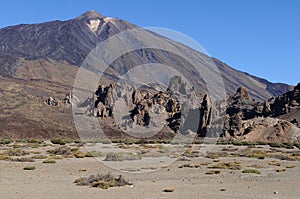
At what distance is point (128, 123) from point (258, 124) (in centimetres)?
3138

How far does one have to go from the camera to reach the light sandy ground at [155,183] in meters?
14.9

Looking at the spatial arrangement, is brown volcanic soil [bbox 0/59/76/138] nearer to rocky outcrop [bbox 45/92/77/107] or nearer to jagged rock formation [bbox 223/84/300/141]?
rocky outcrop [bbox 45/92/77/107]

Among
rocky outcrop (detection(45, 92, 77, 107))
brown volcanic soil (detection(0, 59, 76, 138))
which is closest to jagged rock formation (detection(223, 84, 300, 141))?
brown volcanic soil (detection(0, 59, 76, 138))

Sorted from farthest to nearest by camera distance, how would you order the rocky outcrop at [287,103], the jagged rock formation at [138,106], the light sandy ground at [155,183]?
the jagged rock formation at [138,106] → the rocky outcrop at [287,103] → the light sandy ground at [155,183]

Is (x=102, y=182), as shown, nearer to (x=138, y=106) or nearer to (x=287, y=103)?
(x=287, y=103)

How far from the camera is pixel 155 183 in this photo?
17766mm

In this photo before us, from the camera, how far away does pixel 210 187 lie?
16766mm

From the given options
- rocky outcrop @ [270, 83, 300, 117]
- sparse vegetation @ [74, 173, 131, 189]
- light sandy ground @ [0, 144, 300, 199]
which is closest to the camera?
light sandy ground @ [0, 144, 300, 199]

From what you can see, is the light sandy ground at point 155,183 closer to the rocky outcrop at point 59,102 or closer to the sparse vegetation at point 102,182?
the sparse vegetation at point 102,182

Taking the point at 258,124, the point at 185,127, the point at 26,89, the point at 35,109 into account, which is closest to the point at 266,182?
the point at 258,124

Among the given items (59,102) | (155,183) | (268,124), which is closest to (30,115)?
(59,102)

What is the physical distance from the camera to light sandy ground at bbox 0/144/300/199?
587 inches

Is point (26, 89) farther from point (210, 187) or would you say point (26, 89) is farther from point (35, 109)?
point (210, 187)

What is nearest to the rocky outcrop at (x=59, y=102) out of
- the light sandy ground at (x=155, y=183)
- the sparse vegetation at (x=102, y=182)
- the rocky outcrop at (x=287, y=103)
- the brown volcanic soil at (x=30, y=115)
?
the brown volcanic soil at (x=30, y=115)
